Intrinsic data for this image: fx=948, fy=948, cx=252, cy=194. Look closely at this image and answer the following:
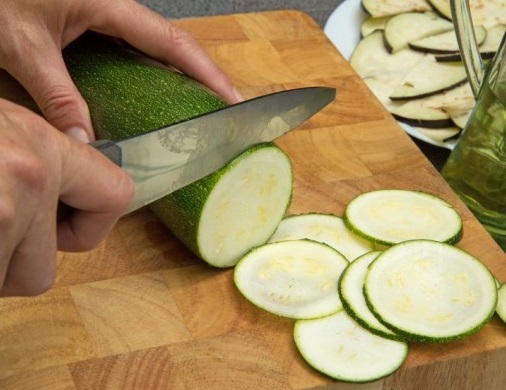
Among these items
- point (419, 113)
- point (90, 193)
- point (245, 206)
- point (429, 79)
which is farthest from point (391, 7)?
point (90, 193)

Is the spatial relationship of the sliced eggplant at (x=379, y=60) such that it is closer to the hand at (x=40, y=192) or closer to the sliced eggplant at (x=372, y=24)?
the sliced eggplant at (x=372, y=24)

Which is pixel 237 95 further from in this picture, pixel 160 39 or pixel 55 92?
pixel 55 92

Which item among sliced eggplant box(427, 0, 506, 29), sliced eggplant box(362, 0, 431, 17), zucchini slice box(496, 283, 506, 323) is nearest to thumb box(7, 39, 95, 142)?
zucchini slice box(496, 283, 506, 323)

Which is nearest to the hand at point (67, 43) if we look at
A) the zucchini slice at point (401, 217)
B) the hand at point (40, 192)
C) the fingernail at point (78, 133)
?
the fingernail at point (78, 133)

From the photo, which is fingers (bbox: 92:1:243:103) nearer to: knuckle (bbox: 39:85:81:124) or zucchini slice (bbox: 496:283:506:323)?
knuckle (bbox: 39:85:81:124)

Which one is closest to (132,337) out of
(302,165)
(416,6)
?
(302,165)

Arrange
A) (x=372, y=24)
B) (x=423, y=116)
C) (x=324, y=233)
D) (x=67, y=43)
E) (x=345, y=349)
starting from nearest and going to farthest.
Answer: (x=345, y=349), (x=324, y=233), (x=67, y=43), (x=423, y=116), (x=372, y=24)
